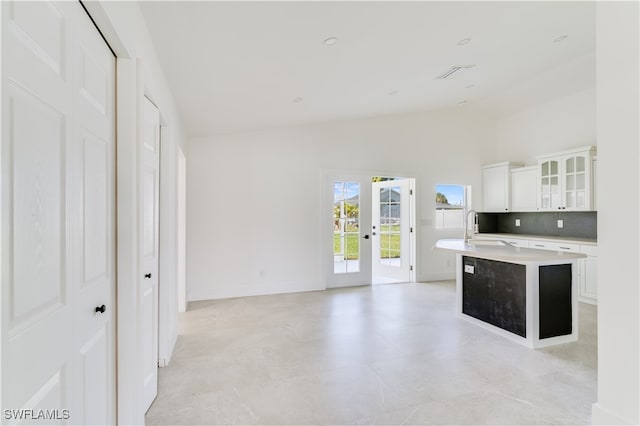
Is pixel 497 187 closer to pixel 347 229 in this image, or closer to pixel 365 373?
pixel 347 229

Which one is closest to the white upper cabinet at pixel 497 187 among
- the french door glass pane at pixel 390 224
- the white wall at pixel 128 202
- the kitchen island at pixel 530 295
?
the french door glass pane at pixel 390 224

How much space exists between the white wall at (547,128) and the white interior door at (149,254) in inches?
243

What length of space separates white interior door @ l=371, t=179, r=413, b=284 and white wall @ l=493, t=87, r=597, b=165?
231cm

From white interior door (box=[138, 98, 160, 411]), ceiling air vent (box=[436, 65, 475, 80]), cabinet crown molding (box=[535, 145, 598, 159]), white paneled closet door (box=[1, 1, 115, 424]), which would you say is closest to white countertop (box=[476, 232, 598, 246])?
cabinet crown molding (box=[535, 145, 598, 159])

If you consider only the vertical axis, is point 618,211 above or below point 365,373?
above

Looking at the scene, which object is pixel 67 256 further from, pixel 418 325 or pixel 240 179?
pixel 240 179

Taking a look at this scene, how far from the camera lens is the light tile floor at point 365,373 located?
2.00 m

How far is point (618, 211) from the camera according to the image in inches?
69.7

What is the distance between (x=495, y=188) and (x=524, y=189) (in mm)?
549

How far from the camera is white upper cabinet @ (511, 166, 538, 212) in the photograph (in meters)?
5.63

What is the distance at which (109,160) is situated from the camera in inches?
56.9

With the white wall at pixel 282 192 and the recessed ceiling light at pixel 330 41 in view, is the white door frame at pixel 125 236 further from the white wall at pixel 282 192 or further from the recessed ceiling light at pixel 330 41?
the white wall at pixel 282 192

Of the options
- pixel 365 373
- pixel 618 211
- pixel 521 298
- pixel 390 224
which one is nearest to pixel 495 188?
pixel 390 224

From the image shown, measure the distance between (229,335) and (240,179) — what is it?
7.89 feet
